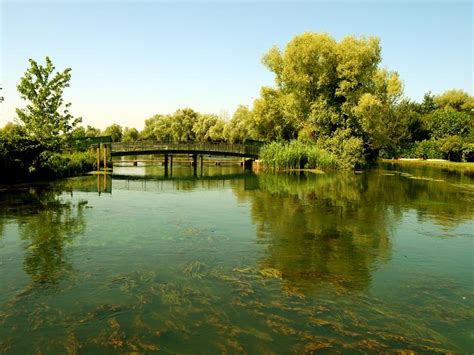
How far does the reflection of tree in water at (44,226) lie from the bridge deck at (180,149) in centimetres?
2301

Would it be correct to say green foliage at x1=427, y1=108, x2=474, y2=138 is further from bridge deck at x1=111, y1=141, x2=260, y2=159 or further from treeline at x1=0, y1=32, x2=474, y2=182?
bridge deck at x1=111, y1=141, x2=260, y2=159

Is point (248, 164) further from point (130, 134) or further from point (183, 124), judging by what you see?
point (130, 134)

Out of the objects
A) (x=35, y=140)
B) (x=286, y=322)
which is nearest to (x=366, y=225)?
(x=286, y=322)

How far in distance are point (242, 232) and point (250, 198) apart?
8671 mm

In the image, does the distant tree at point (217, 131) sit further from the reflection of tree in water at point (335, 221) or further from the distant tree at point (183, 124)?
the reflection of tree in water at point (335, 221)

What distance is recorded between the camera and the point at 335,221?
49.8ft

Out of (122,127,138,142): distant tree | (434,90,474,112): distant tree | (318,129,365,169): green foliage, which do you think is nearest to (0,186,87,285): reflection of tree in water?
(318,129,365,169): green foliage

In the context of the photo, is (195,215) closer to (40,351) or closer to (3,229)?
(3,229)

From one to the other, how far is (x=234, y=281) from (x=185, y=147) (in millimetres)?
41403

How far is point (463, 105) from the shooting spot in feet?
283

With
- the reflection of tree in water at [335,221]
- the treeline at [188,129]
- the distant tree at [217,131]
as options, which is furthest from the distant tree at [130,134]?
the reflection of tree in water at [335,221]

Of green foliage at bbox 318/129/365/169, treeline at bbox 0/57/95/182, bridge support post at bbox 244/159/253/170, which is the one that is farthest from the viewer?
bridge support post at bbox 244/159/253/170

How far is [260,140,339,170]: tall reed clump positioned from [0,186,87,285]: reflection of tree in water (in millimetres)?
26223

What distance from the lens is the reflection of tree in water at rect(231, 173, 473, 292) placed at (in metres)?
9.43
